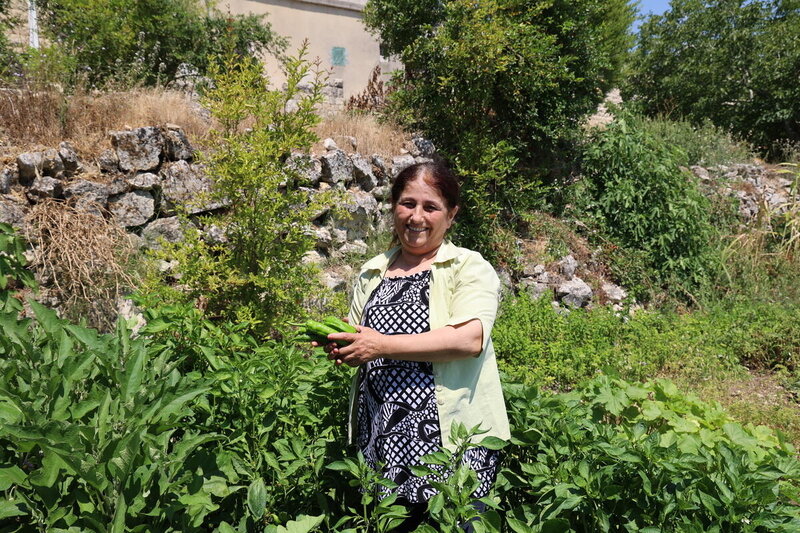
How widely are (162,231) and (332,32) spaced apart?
10.2m

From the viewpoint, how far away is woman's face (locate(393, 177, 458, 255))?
77.2 inches

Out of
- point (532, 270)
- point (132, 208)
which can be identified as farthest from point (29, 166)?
point (532, 270)

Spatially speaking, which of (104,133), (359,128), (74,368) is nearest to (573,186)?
(359,128)

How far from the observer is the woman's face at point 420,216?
1.96 m

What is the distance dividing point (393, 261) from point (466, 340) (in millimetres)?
536

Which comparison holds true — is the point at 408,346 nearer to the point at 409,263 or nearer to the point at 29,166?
the point at 409,263

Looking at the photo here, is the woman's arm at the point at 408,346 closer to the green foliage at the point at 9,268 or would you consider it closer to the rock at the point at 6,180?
the green foliage at the point at 9,268

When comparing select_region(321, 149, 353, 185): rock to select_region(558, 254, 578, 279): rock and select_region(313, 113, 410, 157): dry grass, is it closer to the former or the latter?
select_region(313, 113, 410, 157): dry grass

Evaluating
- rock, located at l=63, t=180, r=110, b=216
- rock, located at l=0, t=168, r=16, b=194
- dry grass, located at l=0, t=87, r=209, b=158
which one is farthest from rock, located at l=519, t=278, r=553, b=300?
rock, located at l=0, t=168, r=16, b=194

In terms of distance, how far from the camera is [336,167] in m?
5.95

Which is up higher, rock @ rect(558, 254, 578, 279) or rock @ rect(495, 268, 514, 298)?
rock @ rect(558, 254, 578, 279)

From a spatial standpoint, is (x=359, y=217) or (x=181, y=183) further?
(x=359, y=217)

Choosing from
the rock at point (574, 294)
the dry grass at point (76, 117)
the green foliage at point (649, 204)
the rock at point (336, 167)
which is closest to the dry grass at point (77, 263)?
the dry grass at point (76, 117)

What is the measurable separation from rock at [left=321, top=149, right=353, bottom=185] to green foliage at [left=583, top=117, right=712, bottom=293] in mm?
3374
